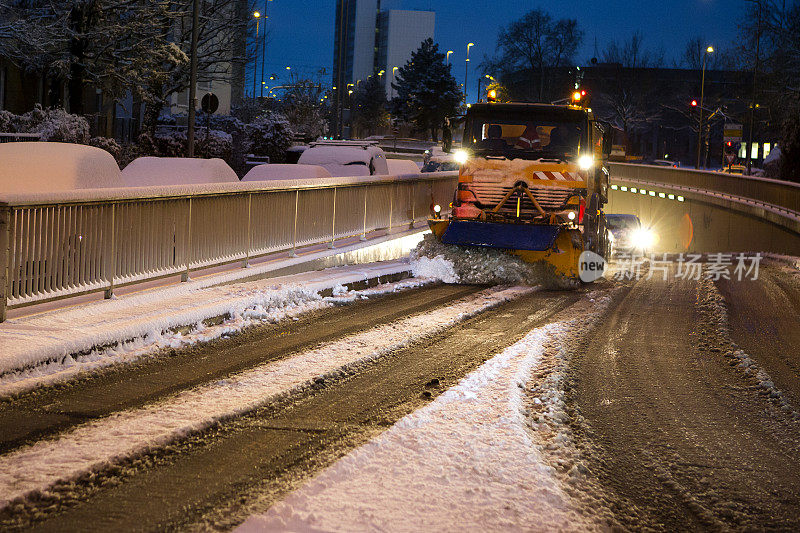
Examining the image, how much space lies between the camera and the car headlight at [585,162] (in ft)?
52.5

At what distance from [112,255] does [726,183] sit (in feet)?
120

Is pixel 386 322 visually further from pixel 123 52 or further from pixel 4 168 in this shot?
pixel 123 52

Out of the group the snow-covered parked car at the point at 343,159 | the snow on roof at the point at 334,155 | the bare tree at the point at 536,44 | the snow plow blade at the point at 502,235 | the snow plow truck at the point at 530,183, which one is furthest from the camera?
the bare tree at the point at 536,44

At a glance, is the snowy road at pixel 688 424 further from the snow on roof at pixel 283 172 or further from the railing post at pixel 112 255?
the snow on roof at pixel 283 172

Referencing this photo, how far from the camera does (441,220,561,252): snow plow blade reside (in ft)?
50.7

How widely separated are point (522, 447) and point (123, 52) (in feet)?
103

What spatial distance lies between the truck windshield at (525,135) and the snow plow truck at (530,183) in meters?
0.02

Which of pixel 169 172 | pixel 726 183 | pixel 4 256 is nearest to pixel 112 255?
pixel 4 256

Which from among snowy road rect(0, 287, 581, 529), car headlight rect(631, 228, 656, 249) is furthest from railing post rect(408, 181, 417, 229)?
snowy road rect(0, 287, 581, 529)

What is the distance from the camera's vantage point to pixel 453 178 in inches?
944

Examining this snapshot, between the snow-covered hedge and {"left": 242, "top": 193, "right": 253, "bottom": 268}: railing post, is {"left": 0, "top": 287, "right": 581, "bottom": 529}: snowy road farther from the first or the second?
the snow-covered hedge

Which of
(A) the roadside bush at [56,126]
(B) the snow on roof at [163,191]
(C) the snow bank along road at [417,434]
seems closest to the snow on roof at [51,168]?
(B) the snow on roof at [163,191]

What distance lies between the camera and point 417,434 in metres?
6.62

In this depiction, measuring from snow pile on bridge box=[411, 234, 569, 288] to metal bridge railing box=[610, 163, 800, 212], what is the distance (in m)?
18.4
